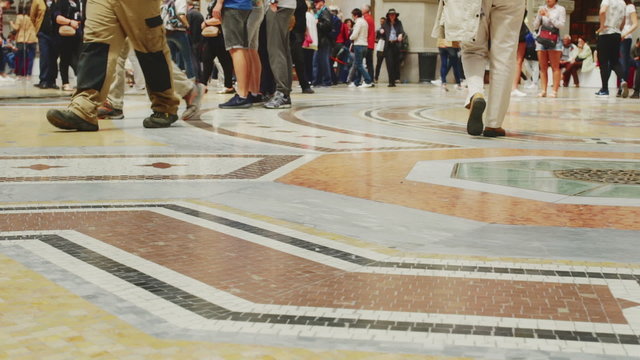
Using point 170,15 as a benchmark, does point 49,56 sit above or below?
below

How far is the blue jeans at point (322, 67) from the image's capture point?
22344 mm

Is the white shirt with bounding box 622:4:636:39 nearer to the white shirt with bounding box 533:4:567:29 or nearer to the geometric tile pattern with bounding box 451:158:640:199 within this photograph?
the white shirt with bounding box 533:4:567:29

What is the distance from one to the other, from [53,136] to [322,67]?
619 inches

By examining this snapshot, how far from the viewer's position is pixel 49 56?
1709 cm

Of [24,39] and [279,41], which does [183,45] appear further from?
[24,39]

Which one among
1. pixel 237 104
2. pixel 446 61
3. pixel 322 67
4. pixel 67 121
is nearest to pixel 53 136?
pixel 67 121

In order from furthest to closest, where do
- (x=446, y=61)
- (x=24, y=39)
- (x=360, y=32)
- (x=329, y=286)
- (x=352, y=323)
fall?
1. (x=24, y=39)
2. (x=446, y=61)
3. (x=360, y=32)
4. (x=329, y=286)
5. (x=352, y=323)

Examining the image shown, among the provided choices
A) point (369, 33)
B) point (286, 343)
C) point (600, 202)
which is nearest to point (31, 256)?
point (286, 343)

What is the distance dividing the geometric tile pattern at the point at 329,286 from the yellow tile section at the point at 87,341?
15 cm

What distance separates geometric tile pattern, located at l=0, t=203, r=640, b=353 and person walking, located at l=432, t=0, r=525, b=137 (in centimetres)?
416

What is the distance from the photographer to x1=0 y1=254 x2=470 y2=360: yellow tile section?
2.19 meters

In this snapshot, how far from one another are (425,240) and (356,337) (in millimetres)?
1242

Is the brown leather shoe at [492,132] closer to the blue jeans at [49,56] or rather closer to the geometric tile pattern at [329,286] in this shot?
the geometric tile pattern at [329,286]

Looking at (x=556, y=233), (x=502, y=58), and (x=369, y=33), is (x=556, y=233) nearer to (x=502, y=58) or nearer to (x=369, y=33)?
(x=502, y=58)
